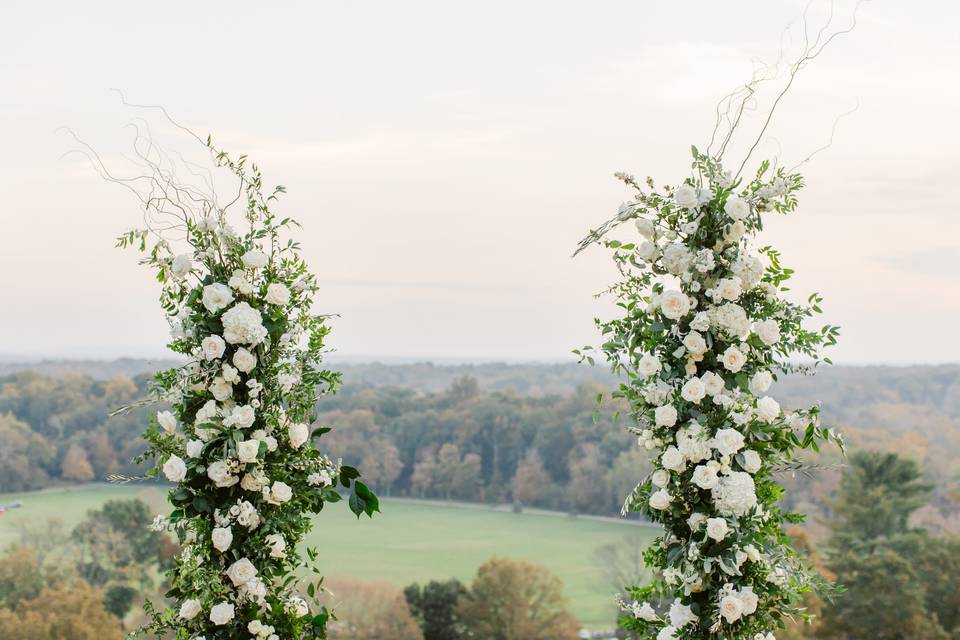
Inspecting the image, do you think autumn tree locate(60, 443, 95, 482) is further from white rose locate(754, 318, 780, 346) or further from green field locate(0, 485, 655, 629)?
white rose locate(754, 318, 780, 346)

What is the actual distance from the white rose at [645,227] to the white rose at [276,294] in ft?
4.07

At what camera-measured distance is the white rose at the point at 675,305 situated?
10.0 ft

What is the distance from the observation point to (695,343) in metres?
3.03

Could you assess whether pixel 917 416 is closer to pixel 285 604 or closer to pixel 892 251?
pixel 892 251

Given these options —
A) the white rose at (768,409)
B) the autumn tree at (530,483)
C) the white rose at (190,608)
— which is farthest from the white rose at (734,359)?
the autumn tree at (530,483)

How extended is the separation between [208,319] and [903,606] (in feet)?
40.0

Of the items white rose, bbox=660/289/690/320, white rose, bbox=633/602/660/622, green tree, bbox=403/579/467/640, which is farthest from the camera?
green tree, bbox=403/579/467/640

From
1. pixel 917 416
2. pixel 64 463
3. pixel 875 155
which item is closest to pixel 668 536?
pixel 875 155

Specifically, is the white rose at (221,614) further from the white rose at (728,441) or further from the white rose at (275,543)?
the white rose at (728,441)

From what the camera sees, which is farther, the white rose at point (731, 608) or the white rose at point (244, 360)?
the white rose at point (244, 360)

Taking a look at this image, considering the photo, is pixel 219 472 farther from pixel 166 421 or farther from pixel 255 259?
pixel 255 259

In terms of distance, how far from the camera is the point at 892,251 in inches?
469

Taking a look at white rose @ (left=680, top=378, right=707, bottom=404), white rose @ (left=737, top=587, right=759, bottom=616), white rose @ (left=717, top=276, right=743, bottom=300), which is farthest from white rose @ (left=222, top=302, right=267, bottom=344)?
white rose @ (left=737, top=587, right=759, bottom=616)

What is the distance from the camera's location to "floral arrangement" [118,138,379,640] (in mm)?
3174
